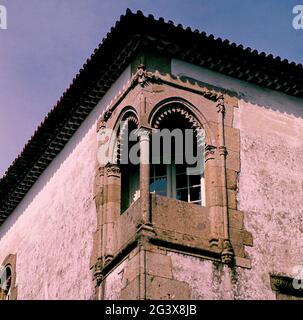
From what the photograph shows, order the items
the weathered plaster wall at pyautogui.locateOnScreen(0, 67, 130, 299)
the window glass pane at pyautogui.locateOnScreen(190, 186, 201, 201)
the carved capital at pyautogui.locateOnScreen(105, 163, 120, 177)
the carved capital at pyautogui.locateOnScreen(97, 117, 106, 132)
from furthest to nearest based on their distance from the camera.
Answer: the carved capital at pyautogui.locateOnScreen(97, 117, 106, 132), the weathered plaster wall at pyautogui.locateOnScreen(0, 67, 130, 299), the carved capital at pyautogui.locateOnScreen(105, 163, 120, 177), the window glass pane at pyautogui.locateOnScreen(190, 186, 201, 201)

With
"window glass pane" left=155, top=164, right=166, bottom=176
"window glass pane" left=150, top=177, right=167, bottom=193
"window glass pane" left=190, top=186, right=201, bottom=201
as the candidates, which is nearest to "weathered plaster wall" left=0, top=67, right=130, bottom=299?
"window glass pane" left=150, top=177, right=167, bottom=193

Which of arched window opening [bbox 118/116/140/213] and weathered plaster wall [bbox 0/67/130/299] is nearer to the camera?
arched window opening [bbox 118/116/140/213]

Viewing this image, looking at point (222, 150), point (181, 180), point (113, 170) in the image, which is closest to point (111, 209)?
point (113, 170)

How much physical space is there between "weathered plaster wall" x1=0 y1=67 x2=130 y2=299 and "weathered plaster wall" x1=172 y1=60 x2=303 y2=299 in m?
2.30

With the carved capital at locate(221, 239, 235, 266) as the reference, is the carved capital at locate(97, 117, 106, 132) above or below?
above

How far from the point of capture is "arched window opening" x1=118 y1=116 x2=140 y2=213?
17.4 metres

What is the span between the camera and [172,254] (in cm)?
1557

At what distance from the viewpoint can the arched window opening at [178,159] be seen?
17141 millimetres

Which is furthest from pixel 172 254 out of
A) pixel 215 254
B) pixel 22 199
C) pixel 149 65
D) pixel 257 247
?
pixel 22 199

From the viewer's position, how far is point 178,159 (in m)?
17.5

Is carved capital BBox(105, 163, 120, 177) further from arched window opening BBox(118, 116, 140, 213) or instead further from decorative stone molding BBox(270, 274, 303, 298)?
decorative stone molding BBox(270, 274, 303, 298)

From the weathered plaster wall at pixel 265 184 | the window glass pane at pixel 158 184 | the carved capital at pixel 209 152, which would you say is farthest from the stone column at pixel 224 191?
the window glass pane at pixel 158 184
